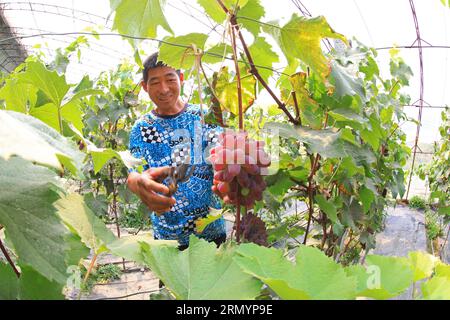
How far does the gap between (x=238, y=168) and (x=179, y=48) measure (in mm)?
355

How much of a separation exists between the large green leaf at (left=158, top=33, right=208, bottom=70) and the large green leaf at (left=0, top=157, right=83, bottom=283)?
487 mm

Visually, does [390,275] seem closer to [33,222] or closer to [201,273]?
[201,273]

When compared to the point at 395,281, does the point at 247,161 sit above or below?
above

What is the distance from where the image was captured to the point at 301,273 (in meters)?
0.39

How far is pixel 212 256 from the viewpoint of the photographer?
449 mm

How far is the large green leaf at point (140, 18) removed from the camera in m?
0.74

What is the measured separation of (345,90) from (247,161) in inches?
14.4

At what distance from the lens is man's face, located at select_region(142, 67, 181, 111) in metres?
1.62

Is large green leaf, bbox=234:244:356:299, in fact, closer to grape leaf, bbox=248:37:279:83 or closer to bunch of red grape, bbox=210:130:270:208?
bunch of red grape, bbox=210:130:270:208

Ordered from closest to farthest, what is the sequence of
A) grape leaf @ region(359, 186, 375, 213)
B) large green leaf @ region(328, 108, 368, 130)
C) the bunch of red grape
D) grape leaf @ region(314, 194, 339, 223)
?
the bunch of red grape < large green leaf @ region(328, 108, 368, 130) < grape leaf @ region(314, 194, 339, 223) < grape leaf @ region(359, 186, 375, 213)

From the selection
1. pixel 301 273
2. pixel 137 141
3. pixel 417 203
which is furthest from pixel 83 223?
pixel 417 203

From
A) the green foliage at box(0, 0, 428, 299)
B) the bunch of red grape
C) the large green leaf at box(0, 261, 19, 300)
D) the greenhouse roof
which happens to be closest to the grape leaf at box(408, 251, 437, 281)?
the green foliage at box(0, 0, 428, 299)
